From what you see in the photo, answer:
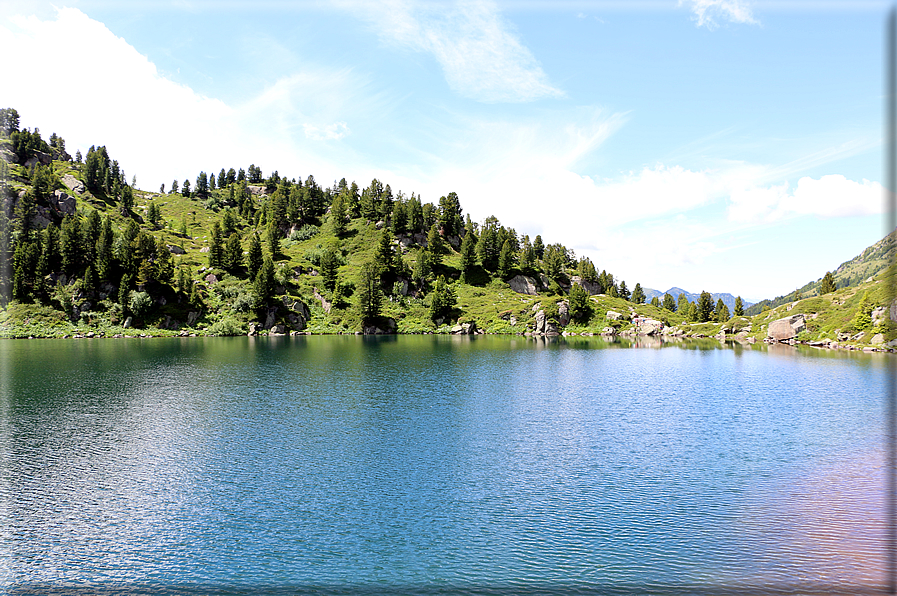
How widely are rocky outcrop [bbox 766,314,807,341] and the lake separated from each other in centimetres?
12497

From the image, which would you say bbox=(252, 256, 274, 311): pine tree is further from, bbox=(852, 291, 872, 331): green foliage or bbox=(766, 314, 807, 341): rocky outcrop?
bbox=(852, 291, 872, 331): green foliage

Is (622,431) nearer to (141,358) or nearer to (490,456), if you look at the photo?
(490,456)

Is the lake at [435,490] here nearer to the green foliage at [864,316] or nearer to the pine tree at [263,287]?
the green foliage at [864,316]

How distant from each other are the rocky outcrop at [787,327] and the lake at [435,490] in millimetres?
124972

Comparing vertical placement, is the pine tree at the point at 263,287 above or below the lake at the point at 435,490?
above

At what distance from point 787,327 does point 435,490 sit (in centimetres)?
18303

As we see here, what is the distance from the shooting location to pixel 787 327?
553ft

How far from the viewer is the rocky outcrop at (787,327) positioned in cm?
16675

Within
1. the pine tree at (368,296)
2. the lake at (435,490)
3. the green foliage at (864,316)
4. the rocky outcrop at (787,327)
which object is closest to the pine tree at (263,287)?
the pine tree at (368,296)

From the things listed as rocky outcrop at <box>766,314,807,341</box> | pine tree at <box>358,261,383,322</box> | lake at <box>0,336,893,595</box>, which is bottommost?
lake at <box>0,336,893,595</box>

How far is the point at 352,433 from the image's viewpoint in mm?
44250

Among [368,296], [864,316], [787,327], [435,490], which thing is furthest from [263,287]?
[864,316]

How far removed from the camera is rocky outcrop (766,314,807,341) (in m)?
167

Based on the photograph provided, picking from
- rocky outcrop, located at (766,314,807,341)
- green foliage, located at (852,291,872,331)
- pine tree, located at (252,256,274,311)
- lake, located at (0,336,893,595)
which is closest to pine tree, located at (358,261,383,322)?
pine tree, located at (252,256,274,311)
